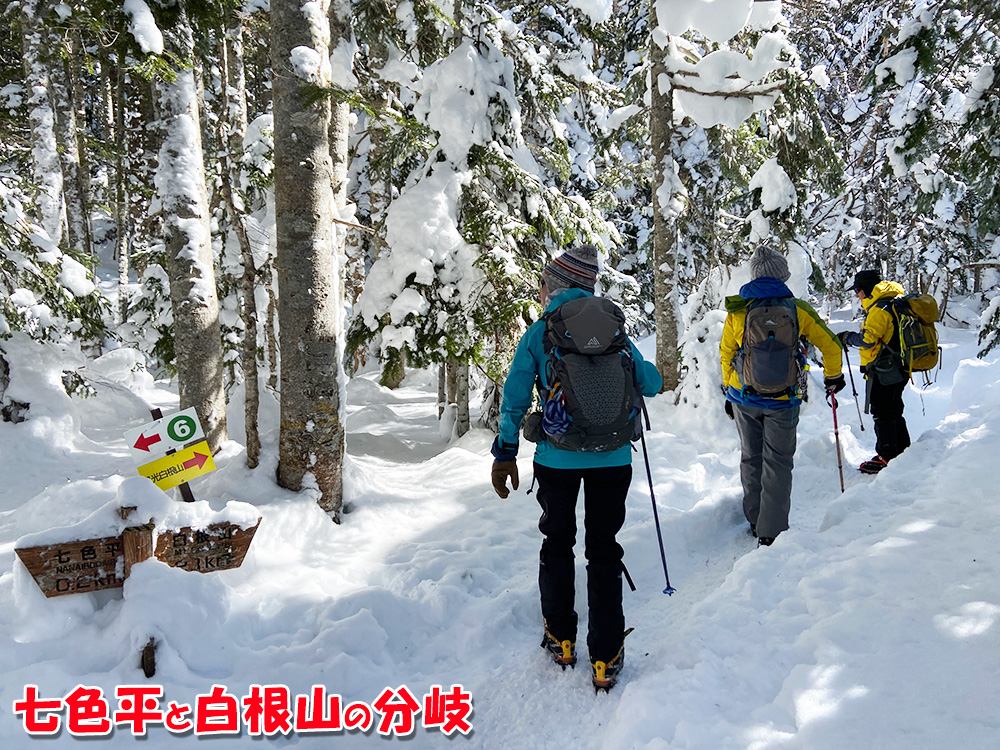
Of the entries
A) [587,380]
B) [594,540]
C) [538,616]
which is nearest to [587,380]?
[587,380]

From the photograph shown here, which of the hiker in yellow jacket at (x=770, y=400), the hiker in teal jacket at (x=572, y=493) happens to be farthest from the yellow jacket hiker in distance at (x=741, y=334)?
the hiker in teal jacket at (x=572, y=493)

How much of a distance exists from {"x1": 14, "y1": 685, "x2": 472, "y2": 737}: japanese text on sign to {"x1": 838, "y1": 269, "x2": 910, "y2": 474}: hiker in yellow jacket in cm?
572

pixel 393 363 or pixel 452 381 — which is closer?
pixel 393 363

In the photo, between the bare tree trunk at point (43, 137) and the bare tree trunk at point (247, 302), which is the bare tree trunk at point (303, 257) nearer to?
the bare tree trunk at point (247, 302)

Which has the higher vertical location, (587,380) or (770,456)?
(587,380)

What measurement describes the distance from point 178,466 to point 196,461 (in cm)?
11

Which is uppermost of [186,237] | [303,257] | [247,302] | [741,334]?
[186,237]

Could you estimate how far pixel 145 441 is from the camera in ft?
12.4

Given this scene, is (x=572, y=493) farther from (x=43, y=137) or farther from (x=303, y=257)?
(x=43, y=137)

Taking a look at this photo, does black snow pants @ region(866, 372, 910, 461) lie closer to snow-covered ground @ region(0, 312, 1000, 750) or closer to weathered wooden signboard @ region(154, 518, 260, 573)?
snow-covered ground @ region(0, 312, 1000, 750)

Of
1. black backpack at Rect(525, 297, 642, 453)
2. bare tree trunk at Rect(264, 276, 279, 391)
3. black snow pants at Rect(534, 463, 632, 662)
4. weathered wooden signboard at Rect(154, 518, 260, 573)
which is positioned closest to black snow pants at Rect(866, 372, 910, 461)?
black snow pants at Rect(534, 463, 632, 662)

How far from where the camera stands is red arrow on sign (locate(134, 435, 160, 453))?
3.74 meters

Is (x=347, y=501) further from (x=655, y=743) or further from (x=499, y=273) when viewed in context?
(x=655, y=743)

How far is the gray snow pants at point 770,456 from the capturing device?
4887mm
